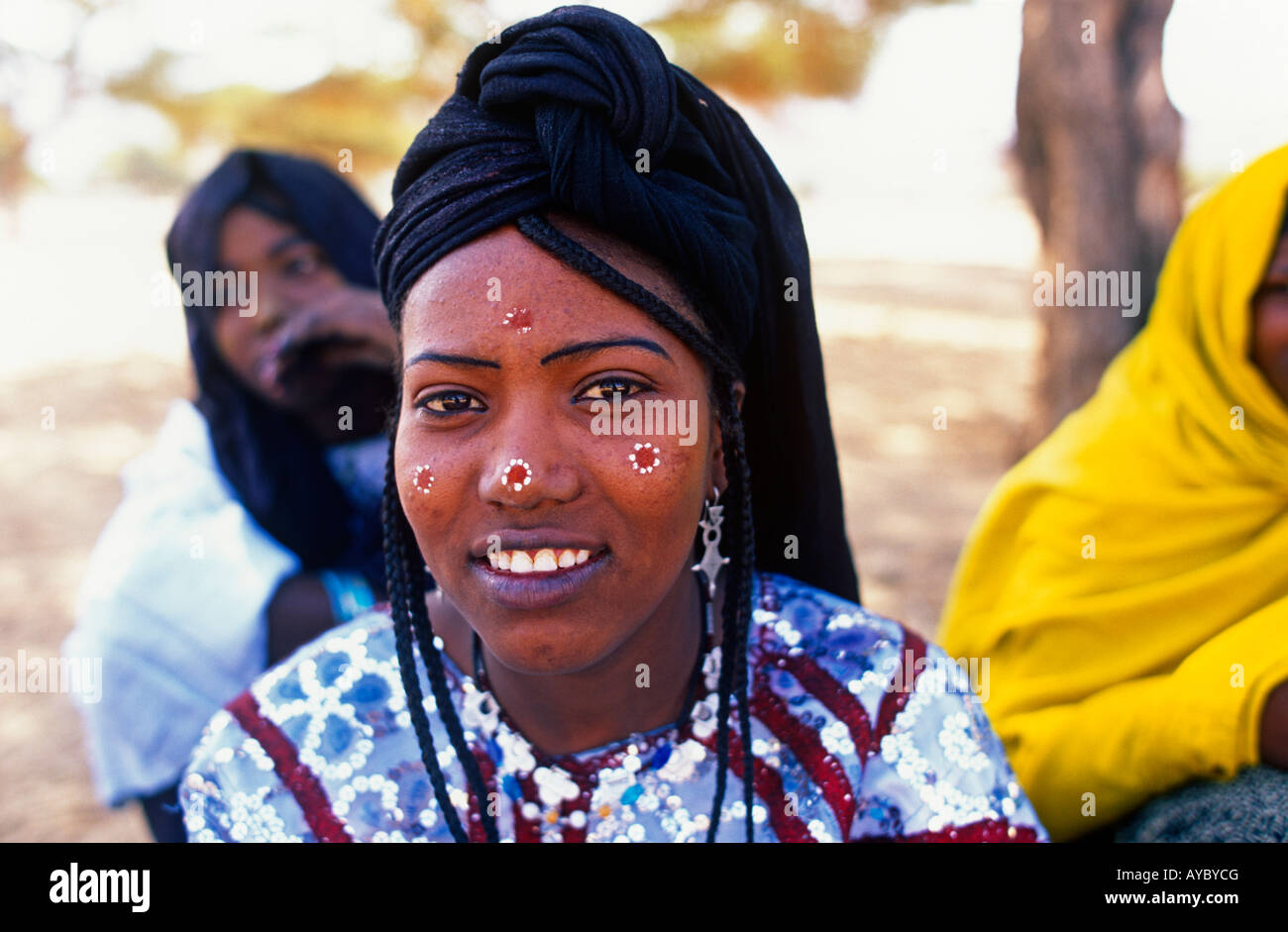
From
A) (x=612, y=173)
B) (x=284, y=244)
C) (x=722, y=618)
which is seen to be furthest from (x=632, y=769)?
(x=284, y=244)

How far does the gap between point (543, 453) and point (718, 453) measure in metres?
0.37

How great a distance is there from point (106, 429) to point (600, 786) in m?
7.98

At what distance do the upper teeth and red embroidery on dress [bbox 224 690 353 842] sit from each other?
1.69 ft

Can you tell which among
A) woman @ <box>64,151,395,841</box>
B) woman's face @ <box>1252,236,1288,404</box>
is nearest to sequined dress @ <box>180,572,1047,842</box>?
woman @ <box>64,151,395,841</box>

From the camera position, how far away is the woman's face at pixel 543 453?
1349mm

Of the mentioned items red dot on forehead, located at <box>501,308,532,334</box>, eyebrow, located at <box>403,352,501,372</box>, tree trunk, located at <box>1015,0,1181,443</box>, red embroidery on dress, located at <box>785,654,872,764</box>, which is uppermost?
tree trunk, located at <box>1015,0,1181,443</box>

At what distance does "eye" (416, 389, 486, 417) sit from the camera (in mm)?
1414

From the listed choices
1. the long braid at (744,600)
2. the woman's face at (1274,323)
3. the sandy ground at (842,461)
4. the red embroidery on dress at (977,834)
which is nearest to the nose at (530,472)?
the long braid at (744,600)

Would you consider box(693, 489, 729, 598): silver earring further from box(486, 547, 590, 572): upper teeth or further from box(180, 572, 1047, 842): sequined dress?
box(486, 547, 590, 572): upper teeth

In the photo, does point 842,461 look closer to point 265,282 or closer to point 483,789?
point 265,282

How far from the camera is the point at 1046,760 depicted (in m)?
2.11

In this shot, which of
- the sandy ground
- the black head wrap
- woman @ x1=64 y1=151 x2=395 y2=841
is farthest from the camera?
the sandy ground

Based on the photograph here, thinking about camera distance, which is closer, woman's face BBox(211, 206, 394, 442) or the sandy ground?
woman's face BBox(211, 206, 394, 442)
